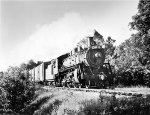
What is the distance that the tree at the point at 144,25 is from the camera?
887 inches

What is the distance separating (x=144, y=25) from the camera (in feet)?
76.2

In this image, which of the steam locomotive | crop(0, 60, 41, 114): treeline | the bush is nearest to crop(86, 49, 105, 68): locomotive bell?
the steam locomotive

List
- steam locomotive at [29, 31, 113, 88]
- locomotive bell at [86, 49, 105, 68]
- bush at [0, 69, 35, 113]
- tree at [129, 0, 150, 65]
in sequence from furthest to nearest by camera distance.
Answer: tree at [129, 0, 150, 65], locomotive bell at [86, 49, 105, 68], steam locomotive at [29, 31, 113, 88], bush at [0, 69, 35, 113]

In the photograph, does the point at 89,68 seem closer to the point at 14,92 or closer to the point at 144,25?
the point at 14,92

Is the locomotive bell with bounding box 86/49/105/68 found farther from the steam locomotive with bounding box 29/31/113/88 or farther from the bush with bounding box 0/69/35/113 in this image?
the bush with bounding box 0/69/35/113

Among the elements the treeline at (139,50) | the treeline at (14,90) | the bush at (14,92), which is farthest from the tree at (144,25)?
the bush at (14,92)

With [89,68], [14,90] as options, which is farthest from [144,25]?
[14,90]

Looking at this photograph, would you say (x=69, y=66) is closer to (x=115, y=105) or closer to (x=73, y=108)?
(x=73, y=108)

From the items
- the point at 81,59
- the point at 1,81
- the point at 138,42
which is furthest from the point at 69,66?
the point at 138,42

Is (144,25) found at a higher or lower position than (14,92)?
higher

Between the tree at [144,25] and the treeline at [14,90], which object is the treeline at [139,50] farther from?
the treeline at [14,90]

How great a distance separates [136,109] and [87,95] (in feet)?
13.0

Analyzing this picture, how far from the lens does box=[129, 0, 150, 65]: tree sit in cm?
2252

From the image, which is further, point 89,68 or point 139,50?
point 139,50
